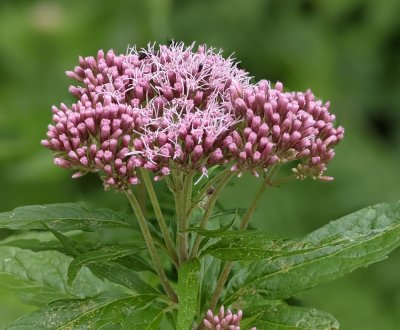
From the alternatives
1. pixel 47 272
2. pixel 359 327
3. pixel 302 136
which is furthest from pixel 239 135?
pixel 359 327

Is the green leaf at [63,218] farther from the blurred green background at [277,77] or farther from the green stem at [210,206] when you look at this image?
the blurred green background at [277,77]

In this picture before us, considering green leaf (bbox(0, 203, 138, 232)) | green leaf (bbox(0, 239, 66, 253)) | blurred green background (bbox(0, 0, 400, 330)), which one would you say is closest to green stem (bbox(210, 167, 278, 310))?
green leaf (bbox(0, 203, 138, 232))

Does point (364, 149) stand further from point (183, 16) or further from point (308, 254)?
point (308, 254)

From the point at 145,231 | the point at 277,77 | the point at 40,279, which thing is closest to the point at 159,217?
the point at 145,231

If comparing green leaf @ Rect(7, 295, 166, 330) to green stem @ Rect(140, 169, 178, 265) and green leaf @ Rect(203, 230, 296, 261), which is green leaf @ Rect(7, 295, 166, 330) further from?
green leaf @ Rect(203, 230, 296, 261)

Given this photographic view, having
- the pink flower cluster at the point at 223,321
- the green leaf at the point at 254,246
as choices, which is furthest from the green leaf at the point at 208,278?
the green leaf at the point at 254,246

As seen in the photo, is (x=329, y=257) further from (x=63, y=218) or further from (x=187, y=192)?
(x=63, y=218)
